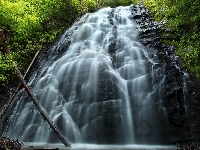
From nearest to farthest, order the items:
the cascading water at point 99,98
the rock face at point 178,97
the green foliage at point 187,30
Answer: the rock face at point 178,97 < the cascading water at point 99,98 < the green foliage at point 187,30

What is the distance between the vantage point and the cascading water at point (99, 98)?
25.2 feet

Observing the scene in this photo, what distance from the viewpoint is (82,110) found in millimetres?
8289

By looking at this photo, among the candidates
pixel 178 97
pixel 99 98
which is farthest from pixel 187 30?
pixel 99 98

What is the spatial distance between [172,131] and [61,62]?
215 inches

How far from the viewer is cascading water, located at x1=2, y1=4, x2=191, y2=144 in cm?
768

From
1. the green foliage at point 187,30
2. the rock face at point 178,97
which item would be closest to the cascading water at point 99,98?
the rock face at point 178,97

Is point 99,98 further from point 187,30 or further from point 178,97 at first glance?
point 187,30

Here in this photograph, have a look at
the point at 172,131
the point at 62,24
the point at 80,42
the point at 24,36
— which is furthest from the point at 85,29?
the point at 172,131

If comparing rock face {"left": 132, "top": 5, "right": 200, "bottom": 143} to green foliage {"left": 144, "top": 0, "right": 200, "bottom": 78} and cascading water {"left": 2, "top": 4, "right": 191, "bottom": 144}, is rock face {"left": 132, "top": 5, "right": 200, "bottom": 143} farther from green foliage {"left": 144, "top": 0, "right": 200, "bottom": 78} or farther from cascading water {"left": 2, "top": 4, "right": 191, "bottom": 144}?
green foliage {"left": 144, "top": 0, "right": 200, "bottom": 78}

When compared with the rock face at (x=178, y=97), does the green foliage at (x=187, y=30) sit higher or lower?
higher

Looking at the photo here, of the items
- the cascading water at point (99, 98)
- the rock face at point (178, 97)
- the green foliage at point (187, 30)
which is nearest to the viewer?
the rock face at point (178, 97)

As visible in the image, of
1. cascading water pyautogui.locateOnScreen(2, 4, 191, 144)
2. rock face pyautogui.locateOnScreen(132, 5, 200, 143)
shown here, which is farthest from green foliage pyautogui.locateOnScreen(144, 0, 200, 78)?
cascading water pyautogui.locateOnScreen(2, 4, 191, 144)

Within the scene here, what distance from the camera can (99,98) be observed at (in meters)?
8.34

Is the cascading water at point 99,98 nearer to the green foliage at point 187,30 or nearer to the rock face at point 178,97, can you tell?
the rock face at point 178,97
